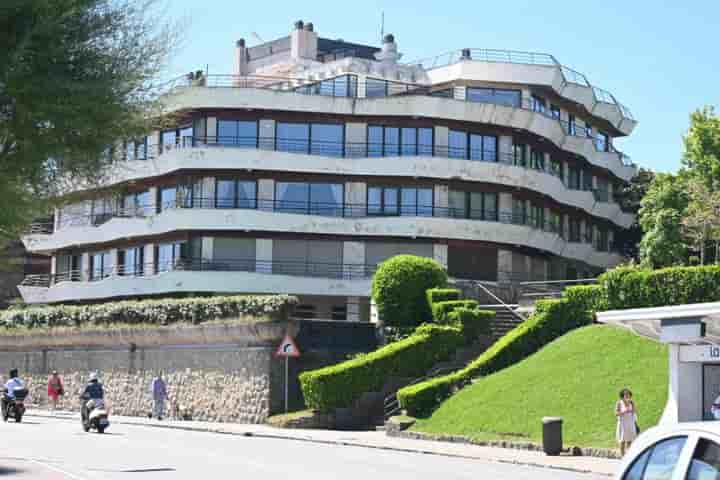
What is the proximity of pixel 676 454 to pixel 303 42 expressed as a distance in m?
66.4

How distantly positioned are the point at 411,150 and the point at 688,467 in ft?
176

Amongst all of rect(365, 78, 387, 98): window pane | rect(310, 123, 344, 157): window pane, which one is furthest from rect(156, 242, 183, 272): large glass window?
rect(365, 78, 387, 98): window pane

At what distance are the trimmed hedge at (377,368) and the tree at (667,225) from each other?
25.6 m

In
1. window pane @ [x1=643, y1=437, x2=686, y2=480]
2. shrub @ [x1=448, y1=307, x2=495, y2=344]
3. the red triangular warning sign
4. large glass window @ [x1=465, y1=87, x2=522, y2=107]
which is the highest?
large glass window @ [x1=465, y1=87, x2=522, y2=107]

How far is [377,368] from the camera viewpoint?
119 feet

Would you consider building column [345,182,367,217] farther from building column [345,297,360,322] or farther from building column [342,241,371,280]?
building column [345,297,360,322]

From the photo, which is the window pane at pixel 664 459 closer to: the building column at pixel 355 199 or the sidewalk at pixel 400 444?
the sidewalk at pixel 400 444

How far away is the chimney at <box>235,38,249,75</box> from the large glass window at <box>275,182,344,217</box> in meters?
18.9

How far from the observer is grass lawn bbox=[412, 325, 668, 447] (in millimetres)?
27922

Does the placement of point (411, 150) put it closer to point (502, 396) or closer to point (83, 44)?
point (502, 396)

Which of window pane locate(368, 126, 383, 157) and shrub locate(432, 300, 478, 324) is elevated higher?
window pane locate(368, 126, 383, 157)

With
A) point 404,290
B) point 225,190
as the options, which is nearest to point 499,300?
point 404,290

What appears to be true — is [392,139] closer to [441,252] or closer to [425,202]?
[425,202]

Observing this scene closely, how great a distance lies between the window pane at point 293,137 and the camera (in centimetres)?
6162
